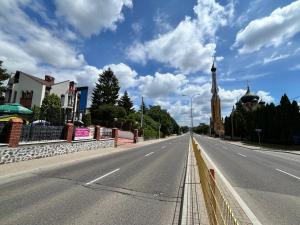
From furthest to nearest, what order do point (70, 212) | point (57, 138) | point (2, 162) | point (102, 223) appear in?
point (57, 138), point (2, 162), point (70, 212), point (102, 223)

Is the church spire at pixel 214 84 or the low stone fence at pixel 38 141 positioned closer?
the low stone fence at pixel 38 141

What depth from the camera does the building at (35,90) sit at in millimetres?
43688

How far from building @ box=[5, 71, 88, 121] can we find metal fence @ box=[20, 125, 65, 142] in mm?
25623

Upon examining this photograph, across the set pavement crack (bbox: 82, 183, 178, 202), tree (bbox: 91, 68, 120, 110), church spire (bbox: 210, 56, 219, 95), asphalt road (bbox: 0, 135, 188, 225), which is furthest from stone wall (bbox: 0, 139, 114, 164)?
church spire (bbox: 210, 56, 219, 95)

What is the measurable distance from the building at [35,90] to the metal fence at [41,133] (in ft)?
84.1

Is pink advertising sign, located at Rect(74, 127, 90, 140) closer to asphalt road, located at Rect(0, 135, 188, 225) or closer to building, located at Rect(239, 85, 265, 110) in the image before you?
asphalt road, located at Rect(0, 135, 188, 225)

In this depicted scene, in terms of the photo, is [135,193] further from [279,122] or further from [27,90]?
[27,90]

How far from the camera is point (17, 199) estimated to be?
5918mm

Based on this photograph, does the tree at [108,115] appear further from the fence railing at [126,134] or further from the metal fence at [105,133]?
the metal fence at [105,133]

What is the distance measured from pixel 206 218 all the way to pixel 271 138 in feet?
156

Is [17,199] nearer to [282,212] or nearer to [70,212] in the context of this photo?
[70,212]

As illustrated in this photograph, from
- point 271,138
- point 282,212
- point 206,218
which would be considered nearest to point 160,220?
point 206,218

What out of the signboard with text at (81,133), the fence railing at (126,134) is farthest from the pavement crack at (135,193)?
the fence railing at (126,134)

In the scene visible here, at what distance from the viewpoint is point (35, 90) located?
43.9 metres
